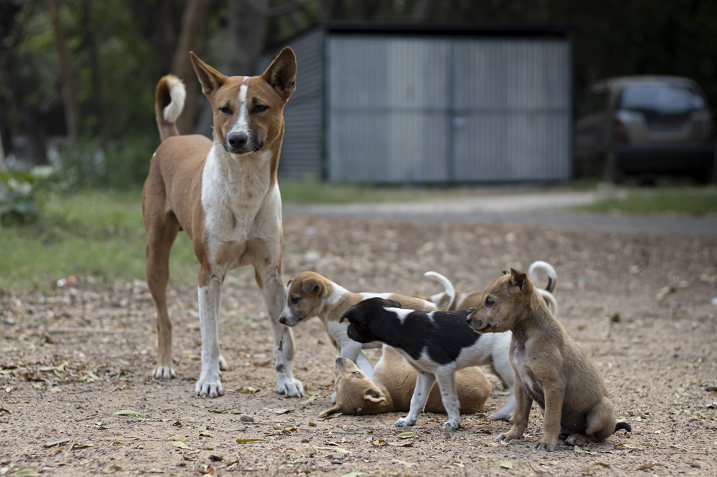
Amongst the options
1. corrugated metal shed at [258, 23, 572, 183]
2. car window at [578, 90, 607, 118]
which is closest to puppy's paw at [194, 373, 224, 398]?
corrugated metal shed at [258, 23, 572, 183]

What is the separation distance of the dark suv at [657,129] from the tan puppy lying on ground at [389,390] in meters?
13.7

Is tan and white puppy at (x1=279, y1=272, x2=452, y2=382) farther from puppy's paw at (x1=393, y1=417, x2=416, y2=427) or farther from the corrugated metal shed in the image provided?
the corrugated metal shed

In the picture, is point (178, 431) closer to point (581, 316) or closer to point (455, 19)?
point (581, 316)

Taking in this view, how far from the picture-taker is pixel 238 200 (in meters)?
4.70

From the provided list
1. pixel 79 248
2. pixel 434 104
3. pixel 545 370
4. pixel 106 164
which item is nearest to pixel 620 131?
pixel 434 104

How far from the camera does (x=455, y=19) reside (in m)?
29.7

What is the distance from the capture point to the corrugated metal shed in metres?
18.3

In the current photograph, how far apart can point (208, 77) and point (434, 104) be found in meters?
14.7

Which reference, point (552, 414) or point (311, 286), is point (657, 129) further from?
point (552, 414)

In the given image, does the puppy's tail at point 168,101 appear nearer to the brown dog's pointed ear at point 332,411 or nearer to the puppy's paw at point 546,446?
the brown dog's pointed ear at point 332,411

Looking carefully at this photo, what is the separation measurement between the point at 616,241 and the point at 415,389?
6943 millimetres

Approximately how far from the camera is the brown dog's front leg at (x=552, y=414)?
11.9 ft

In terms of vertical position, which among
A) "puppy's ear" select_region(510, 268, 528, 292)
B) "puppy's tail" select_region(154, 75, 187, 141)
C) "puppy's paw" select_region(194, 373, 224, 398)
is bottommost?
"puppy's paw" select_region(194, 373, 224, 398)

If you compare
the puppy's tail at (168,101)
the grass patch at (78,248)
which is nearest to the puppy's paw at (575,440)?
the puppy's tail at (168,101)
